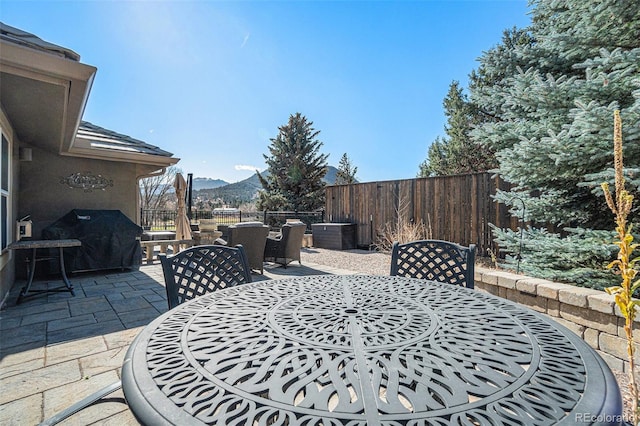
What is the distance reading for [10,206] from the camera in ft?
12.6

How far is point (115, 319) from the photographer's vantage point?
2.91 metres

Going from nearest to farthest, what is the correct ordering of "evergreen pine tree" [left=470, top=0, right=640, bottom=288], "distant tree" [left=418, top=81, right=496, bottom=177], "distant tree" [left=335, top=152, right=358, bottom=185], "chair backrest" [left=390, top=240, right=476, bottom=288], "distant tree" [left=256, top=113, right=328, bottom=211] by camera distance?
"chair backrest" [left=390, top=240, right=476, bottom=288] < "evergreen pine tree" [left=470, top=0, right=640, bottom=288] < "distant tree" [left=418, top=81, right=496, bottom=177] < "distant tree" [left=256, top=113, right=328, bottom=211] < "distant tree" [left=335, top=152, right=358, bottom=185]

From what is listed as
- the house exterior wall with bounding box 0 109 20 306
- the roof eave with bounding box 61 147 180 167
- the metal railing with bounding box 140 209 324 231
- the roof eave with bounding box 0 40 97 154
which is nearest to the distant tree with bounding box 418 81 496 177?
the metal railing with bounding box 140 209 324 231

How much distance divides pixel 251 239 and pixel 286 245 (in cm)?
91

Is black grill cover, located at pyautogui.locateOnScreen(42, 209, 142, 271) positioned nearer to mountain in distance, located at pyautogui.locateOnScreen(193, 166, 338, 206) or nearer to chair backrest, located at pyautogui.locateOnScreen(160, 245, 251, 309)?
chair backrest, located at pyautogui.locateOnScreen(160, 245, 251, 309)

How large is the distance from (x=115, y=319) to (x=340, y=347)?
116 inches

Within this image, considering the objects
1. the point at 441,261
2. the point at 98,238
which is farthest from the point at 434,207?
the point at 98,238

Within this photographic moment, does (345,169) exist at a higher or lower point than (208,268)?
higher

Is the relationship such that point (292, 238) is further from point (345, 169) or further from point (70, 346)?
point (345, 169)

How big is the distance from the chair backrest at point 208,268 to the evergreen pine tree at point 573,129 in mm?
2684

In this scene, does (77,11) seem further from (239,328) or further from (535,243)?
(535,243)

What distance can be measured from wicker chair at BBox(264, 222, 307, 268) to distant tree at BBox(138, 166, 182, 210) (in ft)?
43.8

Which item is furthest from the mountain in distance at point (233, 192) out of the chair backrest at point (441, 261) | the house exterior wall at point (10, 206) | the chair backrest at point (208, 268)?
the chair backrest at point (208, 268)

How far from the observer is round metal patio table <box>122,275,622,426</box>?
60cm
